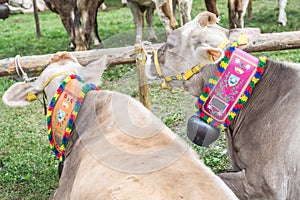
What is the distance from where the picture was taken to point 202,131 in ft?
11.6

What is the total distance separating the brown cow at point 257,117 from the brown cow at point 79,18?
5.77 meters

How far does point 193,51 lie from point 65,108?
3.24 ft

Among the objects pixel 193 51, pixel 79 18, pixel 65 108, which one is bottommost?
pixel 79 18

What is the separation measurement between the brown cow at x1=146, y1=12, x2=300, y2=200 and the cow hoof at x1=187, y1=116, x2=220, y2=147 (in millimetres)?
144

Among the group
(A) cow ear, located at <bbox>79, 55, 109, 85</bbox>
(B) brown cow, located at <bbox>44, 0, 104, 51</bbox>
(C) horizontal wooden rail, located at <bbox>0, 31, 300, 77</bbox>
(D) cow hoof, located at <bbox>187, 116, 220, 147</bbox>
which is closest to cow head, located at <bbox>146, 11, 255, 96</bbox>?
(D) cow hoof, located at <bbox>187, 116, 220, 147</bbox>

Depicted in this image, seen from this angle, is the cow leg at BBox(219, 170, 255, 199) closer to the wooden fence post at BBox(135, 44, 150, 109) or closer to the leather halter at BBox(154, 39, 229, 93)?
the leather halter at BBox(154, 39, 229, 93)

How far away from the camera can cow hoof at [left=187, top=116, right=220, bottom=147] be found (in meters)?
3.51

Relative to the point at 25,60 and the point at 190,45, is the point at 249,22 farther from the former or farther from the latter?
the point at 190,45

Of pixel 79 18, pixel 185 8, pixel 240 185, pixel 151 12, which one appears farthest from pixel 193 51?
pixel 151 12

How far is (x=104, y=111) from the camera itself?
10.3 ft

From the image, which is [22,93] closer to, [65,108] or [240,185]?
[65,108]

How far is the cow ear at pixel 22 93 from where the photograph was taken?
3602 millimetres

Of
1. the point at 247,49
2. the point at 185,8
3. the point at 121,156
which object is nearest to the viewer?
the point at 121,156

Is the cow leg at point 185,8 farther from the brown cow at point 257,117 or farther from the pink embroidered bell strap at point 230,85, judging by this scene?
the pink embroidered bell strap at point 230,85
